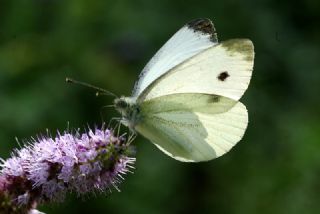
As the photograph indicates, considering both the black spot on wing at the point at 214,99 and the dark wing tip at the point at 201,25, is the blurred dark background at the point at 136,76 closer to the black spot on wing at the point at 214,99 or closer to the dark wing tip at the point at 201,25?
the black spot on wing at the point at 214,99

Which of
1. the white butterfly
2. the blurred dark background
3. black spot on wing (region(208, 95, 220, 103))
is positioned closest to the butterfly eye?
the white butterfly

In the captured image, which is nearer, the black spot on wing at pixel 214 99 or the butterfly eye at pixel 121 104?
the butterfly eye at pixel 121 104

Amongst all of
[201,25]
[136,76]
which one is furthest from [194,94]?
[136,76]

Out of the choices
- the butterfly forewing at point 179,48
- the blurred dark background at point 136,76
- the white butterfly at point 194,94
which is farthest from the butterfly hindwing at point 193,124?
the blurred dark background at point 136,76

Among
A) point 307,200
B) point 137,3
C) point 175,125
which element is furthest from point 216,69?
point 137,3

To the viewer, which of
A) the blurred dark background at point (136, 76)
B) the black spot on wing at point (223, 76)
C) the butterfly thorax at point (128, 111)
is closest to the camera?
the butterfly thorax at point (128, 111)

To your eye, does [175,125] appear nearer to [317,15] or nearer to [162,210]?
Result: [162,210]
